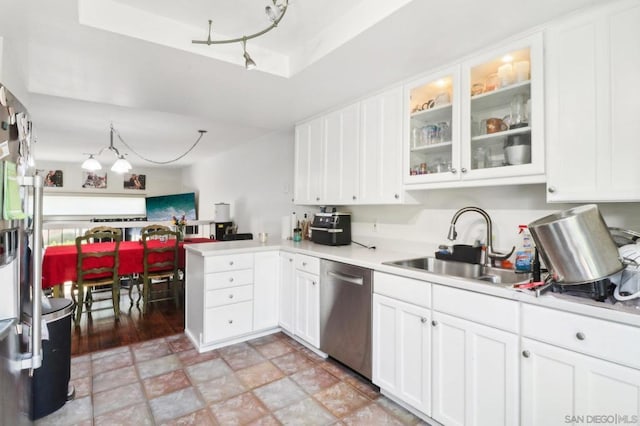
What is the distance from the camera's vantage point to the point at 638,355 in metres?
1.12

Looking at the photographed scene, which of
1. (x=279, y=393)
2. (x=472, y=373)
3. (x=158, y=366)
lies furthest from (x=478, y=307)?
(x=158, y=366)

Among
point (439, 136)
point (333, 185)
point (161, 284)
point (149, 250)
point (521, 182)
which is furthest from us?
point (161, 284)

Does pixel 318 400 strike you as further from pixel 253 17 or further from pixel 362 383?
pixel 253 17

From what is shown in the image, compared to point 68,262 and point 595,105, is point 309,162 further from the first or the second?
point 68,262

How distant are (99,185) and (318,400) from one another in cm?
813

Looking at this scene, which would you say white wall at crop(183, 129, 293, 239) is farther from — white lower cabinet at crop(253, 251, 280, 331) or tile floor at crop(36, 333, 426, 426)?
tile floor at crop(36, 333, 426, 426)

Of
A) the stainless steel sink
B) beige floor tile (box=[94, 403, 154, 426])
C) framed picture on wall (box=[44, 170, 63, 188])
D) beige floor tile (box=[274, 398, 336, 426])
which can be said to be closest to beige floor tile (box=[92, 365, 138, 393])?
beige floor tile (box=[94, 403, 154, 426])

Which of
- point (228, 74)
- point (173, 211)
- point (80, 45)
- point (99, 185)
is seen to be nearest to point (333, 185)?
point (228, 74)

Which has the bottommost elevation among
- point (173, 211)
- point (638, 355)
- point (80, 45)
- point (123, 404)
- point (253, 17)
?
point (123, 404)

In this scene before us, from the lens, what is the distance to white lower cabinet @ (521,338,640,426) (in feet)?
3.79

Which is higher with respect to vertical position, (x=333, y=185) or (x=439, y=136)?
(x=439, y=136)

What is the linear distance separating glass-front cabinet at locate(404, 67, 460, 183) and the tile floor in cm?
151

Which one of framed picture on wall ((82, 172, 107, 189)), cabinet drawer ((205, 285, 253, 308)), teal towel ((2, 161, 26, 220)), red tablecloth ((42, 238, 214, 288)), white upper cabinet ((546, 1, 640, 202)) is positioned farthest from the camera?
framed picture on wall ((82, 172, 107, 189))

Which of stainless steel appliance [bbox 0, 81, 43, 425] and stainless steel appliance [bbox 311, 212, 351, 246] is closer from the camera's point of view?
Result: stainless steel appliance [bbox 0, 81, 43, 425]
